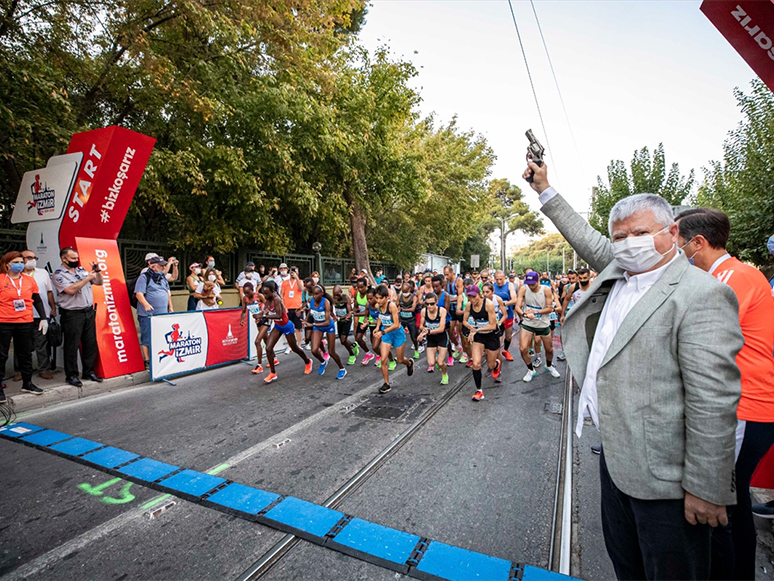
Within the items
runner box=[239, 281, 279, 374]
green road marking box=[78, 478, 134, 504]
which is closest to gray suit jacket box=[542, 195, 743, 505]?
green road marking box=[78, 478, 134, 504]

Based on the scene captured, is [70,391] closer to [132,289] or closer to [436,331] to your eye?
[132,289]

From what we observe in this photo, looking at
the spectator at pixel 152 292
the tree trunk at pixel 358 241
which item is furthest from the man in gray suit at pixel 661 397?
the tree trunk at pixel 358 241

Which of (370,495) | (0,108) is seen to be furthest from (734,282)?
(0,108)

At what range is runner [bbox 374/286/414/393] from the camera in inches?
267

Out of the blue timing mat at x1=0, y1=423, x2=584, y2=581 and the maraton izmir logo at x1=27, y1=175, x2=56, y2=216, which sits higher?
the maraton izmir logo at x1=27, y1=175, x2=56, y2=216

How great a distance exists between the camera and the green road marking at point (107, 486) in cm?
339

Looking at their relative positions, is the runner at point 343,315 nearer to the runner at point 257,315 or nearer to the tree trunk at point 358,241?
the runner at point 257,315

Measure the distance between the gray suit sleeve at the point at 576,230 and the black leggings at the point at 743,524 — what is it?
1225mm

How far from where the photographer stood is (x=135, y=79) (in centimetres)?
955

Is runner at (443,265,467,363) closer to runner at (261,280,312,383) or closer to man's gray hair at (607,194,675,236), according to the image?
Result: runner at (261,280,312,383)

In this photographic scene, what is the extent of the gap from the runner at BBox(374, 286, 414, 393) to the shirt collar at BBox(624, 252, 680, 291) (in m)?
5.25

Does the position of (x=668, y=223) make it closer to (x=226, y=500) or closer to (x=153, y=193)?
(x=226, y=500)

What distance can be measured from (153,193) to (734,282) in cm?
1116

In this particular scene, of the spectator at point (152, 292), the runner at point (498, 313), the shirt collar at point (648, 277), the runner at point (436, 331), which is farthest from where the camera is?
the spectator at point (152, 292)
